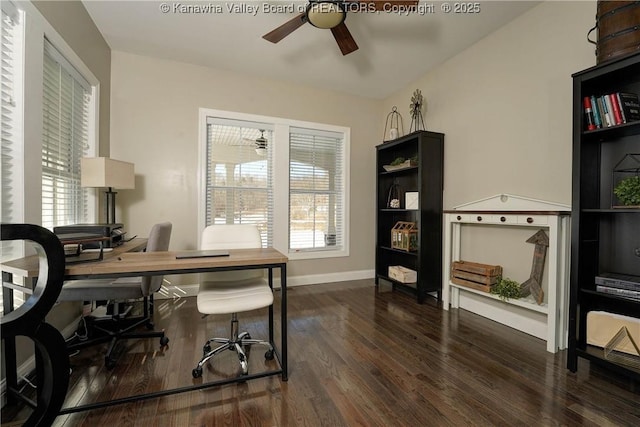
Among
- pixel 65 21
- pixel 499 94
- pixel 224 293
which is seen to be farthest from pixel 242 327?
pixel 499 94

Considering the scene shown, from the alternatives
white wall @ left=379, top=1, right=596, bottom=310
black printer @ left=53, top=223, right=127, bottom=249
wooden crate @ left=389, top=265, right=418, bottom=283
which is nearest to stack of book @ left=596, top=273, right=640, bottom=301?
white wall @ left=379, top=1, right=596, bottom=310

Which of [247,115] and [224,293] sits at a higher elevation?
[247,115]

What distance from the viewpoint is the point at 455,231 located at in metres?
3.14

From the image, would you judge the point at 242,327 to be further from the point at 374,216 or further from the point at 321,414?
the point at 374,216

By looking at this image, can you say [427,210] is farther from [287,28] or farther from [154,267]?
[154,267]

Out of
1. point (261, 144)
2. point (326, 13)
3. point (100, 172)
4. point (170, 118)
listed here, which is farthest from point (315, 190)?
point (100, 172)

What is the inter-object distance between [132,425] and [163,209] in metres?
2.43

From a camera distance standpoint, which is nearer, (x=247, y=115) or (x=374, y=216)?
(x=247, y=115)

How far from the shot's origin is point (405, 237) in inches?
138

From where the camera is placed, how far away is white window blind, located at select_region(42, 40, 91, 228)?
2121 millimetres

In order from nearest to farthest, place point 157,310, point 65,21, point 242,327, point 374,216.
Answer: point 65,21
point 242,327
point 157,310
point 374,216

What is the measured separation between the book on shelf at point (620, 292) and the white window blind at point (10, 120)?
371 cm

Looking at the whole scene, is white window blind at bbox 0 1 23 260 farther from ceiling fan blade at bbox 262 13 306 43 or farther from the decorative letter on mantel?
the decorative letter on mantel

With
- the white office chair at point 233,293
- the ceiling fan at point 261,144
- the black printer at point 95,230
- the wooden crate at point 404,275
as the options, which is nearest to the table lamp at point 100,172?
the black printer at point 95,230
